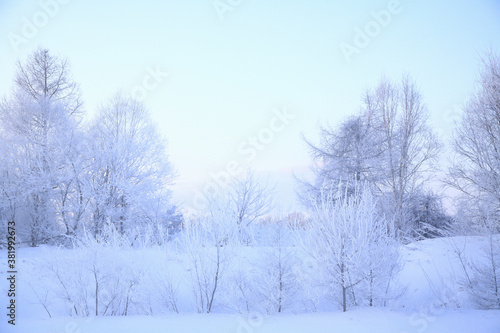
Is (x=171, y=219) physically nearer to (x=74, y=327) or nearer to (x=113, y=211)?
(x=113, y=211)

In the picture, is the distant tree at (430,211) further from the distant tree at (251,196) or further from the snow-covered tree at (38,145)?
the snow-covered tree at (38,145)

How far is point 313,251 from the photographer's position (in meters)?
7.57

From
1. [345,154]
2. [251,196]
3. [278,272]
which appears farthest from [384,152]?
[278,272]

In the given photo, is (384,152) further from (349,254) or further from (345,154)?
(349,254)

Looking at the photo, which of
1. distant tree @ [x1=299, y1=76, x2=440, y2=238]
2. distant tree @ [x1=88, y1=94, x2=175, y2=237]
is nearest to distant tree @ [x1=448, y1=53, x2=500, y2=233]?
distant tree @ [x1=299, y1=76, x2=440, y2=238]

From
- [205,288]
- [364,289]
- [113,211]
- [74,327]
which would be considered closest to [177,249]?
[205,288]

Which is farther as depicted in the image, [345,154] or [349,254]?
[345,154]

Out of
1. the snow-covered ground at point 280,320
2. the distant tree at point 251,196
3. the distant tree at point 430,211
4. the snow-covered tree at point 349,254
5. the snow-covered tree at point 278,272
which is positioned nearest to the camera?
the snow-covered ground at point 280,320

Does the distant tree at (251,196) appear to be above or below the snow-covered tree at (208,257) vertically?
above

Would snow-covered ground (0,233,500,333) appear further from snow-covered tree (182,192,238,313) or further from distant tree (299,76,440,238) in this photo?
distant tree (299,76,440,238)

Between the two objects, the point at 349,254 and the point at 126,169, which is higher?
the point at 126,169

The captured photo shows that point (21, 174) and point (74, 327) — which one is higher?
point (21, 174)

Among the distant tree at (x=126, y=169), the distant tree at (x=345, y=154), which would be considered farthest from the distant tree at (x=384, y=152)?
the distant tree at (x=126, y=169)

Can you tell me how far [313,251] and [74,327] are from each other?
16.9 feet
